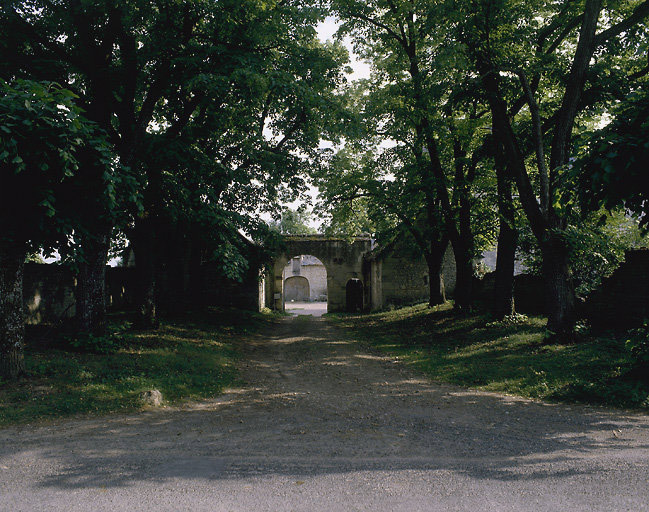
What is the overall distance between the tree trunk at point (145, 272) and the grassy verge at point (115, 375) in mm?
975

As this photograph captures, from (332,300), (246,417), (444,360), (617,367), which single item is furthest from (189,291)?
(617,367)

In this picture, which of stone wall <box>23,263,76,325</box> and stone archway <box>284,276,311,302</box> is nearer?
stone wall <box>23,263,76,325</box>

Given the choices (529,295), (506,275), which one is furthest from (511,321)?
(529,295)

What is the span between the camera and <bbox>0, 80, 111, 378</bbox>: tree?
6.35 metres

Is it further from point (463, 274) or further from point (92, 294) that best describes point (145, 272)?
point (463, 274)

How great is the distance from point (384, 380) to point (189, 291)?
55.6 feet

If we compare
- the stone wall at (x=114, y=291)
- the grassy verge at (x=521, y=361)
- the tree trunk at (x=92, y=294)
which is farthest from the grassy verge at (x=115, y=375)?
the grassy verge at (x=521, y=361)

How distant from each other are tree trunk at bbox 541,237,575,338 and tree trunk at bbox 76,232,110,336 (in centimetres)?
1062

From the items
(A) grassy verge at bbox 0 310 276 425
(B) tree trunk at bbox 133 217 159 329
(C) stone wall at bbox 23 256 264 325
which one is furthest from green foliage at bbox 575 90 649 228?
(B) tree trunk at bbox 133 217 159 329

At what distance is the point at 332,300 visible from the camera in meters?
29.6

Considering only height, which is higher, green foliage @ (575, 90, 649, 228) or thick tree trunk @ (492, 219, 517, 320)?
green foliage @ (575, 90, 649, 228)

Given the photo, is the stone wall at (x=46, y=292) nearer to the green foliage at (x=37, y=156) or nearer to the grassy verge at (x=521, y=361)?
the green foliage at (x=37, y=156)

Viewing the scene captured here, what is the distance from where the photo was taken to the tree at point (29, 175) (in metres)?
6.35

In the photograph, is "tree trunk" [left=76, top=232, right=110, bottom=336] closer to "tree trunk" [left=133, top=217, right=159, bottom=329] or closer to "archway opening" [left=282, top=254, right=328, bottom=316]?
"tree trunk" [left=133, top=217, right=159, bottom=329]
